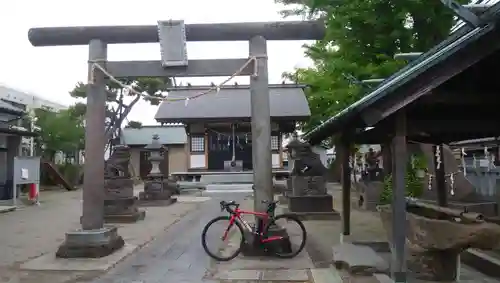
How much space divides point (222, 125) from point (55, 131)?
408 inches

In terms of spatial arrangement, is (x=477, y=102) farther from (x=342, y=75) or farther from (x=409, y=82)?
(x=342, y=75)

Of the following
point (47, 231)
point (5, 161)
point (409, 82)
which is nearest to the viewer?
point (409, 82)

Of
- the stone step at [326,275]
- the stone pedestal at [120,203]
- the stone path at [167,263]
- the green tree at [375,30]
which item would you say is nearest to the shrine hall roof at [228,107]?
the stone pedestal at [120,203]

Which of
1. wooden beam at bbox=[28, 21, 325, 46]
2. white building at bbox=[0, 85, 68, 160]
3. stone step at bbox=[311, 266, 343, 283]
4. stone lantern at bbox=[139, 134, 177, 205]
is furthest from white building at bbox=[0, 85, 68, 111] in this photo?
stone step at bbox=[311, 266, 343, 283]

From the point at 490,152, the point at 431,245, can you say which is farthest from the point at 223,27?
the point at 490,152

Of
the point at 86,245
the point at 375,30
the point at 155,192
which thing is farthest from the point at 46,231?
the point at 375,30

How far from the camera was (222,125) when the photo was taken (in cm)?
3100

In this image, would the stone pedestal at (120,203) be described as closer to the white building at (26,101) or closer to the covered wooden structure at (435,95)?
the covered wooden structure at (435,95)

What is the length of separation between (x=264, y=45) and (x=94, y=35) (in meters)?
3.39

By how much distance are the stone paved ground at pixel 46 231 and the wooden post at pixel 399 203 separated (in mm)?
4734

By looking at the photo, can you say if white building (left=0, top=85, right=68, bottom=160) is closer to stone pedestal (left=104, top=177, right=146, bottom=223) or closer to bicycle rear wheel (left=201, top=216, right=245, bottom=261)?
stone pedestal (left=104, top=177, right=146, bottom=223)

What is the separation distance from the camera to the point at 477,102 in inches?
237

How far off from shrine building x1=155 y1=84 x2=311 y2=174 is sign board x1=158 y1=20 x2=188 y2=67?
64.5 ft

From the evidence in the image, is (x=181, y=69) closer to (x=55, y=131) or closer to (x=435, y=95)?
(x=435, y=95)
